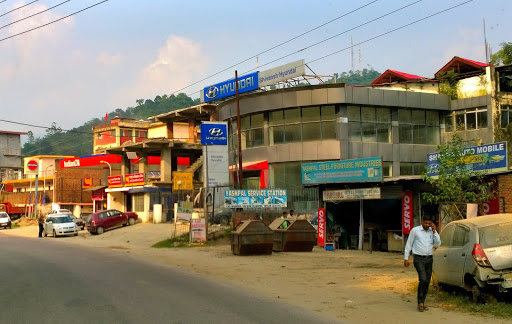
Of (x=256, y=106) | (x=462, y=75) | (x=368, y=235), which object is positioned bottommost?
(x=368, y=235)

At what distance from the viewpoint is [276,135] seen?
40.4 m

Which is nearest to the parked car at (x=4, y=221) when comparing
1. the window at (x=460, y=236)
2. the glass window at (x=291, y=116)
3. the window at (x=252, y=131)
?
the window at (x=252, y=131)

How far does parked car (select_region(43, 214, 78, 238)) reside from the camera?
39.3 meters

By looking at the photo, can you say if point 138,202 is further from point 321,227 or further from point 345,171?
point 345,171

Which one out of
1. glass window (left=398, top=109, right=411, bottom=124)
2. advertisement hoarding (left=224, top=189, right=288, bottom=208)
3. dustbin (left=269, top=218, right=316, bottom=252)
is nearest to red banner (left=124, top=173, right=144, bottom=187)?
advertisement hoarding (left=224, top=189, right=288, bottom=208)

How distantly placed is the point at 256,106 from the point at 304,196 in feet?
28.1

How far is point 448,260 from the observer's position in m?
10.4

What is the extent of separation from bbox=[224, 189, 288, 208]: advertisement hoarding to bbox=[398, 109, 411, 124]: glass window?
57.0 ft

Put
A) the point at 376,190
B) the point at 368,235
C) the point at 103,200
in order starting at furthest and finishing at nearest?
the point at 103,200
the point at 368,235
the point at 376,190

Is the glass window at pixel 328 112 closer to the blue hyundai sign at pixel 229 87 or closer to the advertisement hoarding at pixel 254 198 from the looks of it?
the blue hyundai sign at pixel 229 87

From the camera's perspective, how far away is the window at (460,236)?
9984mm

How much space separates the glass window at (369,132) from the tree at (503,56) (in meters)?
12.1

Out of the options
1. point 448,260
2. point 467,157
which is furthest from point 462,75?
point 448,260

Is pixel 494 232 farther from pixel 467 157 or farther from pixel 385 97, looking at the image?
pixel 385 97
